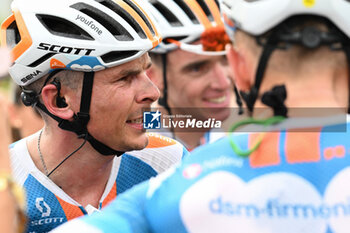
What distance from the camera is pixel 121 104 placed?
4.34 m

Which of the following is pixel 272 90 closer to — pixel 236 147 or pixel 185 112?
pixel 236 147

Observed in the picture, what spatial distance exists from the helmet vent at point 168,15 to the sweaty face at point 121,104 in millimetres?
2470

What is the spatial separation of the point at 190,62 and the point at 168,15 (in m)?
0.62

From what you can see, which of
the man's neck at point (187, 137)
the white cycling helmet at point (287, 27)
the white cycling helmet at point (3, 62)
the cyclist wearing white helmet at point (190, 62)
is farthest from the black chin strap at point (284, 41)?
the man's neck at point (187, 137)

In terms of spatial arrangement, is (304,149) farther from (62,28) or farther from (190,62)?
(190,62)

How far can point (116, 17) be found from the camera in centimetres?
424

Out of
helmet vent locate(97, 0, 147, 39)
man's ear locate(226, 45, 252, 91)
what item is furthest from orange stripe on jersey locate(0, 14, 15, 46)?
man's ear locate(226, 45, 252, 91)

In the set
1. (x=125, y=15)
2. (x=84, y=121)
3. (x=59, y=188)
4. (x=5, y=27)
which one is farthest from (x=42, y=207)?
(x=125, y=15)

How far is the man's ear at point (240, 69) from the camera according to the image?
2250mm

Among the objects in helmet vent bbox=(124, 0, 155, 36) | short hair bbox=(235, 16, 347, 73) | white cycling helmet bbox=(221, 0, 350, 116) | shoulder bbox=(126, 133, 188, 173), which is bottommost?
shoulder bbox=(126, 133, 188, 173)

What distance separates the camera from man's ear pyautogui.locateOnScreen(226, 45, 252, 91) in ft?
7.38

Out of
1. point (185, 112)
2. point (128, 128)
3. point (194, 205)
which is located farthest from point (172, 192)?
point (185, 112)

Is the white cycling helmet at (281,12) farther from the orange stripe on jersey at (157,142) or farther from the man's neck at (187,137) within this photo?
the man's neck at (187,137)

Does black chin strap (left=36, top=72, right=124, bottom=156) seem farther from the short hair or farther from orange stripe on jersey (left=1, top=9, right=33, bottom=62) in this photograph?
the short hair
